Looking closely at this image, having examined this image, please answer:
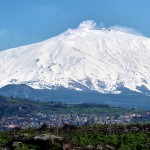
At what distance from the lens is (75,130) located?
5872 centimetres

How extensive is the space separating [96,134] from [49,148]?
7.08 meters

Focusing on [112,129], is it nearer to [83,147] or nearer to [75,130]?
[75,130]

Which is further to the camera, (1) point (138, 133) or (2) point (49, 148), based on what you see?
(1) point (138, 133)

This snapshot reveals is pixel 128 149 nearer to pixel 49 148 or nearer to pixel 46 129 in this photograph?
pixel 49 148

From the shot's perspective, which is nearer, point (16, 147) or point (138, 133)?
point (16, 147)

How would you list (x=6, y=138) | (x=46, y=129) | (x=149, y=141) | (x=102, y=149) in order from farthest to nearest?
1. (x=46, y=129)
2. (x=6, y=138)
3. (x=149, y=141)
4. (x=102, y=149)

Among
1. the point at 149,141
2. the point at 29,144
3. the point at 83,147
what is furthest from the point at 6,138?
the point at 149,141

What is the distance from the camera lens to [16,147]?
48375mm

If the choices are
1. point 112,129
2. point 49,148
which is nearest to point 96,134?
point 112,129

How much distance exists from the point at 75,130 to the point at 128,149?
33.9 feet

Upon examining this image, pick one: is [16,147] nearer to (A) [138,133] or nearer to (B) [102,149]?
(B) [102,149]

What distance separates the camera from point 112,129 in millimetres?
57250

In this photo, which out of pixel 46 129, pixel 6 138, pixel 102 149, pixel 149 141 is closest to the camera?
pixel 102 149

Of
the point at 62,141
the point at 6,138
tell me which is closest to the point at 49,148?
the point at 62,141
